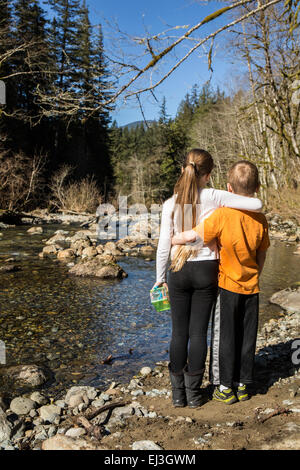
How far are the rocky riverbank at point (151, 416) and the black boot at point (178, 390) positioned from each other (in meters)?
0.07

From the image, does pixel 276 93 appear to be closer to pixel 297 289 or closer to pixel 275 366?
pixel 297 289

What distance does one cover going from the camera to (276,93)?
1014 cm

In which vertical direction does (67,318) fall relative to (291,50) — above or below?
below

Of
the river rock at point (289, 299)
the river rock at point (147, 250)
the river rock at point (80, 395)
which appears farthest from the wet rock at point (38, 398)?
the river rock at point (147, 250)

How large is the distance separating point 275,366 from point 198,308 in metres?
1.57

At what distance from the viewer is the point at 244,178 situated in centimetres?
299

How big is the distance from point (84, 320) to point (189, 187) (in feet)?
13.6

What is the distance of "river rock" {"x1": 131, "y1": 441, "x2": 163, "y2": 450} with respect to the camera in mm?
2439

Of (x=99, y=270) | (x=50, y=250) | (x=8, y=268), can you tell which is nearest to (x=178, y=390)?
(x=99, y=270)

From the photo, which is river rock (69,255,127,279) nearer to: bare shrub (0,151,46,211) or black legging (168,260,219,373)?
black legging (168,260,219,373)

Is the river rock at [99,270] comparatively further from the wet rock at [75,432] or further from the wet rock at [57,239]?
the wet rock at [75,432]

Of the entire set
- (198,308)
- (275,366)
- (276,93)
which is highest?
(276,93)

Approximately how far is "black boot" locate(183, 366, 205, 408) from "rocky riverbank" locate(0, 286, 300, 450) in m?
0.06
